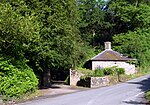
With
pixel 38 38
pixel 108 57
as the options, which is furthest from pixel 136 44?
pixel 38 38

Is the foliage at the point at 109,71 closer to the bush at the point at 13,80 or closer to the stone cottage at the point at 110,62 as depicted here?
the stone cottage at the point at 110,62

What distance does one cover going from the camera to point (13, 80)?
2433 centimetres

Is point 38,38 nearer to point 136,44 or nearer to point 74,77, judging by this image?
point 74,77

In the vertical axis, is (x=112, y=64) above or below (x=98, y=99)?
above

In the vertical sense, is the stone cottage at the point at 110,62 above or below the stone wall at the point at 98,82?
above

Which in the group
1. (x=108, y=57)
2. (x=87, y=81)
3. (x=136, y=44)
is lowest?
(x=87, y=81)

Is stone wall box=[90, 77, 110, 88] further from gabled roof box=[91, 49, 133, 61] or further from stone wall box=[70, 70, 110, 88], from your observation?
gabled roof box=[91, 49, 133, 61]

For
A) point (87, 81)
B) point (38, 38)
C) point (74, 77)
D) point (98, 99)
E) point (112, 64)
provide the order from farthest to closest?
1. point (112, 64)
2. point (74, 77)
3. point (87, 81)
4. point (38, 38)
5. point (98, 99)

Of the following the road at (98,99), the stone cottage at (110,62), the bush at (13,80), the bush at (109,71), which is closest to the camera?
the road at (98,99)

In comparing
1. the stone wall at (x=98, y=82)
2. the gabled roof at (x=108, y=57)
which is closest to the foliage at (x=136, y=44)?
the gabled roof at (x=108, y=57)

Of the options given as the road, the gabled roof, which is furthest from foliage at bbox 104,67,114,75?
the road

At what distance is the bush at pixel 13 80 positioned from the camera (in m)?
23.5

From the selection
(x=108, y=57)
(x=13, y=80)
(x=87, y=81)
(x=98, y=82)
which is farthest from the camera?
(x=108, y=57)

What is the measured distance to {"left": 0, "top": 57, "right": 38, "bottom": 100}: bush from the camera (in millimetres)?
23484
